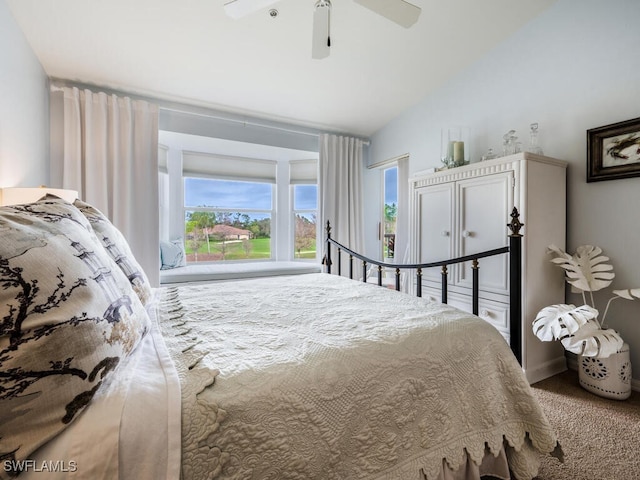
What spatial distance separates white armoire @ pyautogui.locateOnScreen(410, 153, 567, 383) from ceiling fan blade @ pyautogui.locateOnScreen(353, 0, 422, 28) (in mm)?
1133

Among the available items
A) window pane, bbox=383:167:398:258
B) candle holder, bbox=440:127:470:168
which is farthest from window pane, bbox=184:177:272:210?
candle holder, bbox=440:127:470:168

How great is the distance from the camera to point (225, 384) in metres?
0.68

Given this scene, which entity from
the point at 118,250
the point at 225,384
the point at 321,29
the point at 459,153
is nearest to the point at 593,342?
the point at 459,153

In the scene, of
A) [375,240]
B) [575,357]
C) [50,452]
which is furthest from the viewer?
[375,240]

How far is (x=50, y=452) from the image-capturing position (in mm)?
508

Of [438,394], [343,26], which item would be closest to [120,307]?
[438,394]

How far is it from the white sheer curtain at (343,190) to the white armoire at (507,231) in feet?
4.90

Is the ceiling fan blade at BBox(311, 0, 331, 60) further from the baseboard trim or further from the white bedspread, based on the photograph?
the baseboard trim

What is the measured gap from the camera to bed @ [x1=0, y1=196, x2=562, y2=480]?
1.71 ft

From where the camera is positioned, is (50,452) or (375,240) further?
(375,240)

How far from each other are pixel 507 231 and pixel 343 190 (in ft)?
7.05

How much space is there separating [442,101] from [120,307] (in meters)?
3.37

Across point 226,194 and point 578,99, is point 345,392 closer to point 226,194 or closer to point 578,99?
point 578,99

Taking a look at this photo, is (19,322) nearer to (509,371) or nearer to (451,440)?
(451,440)
